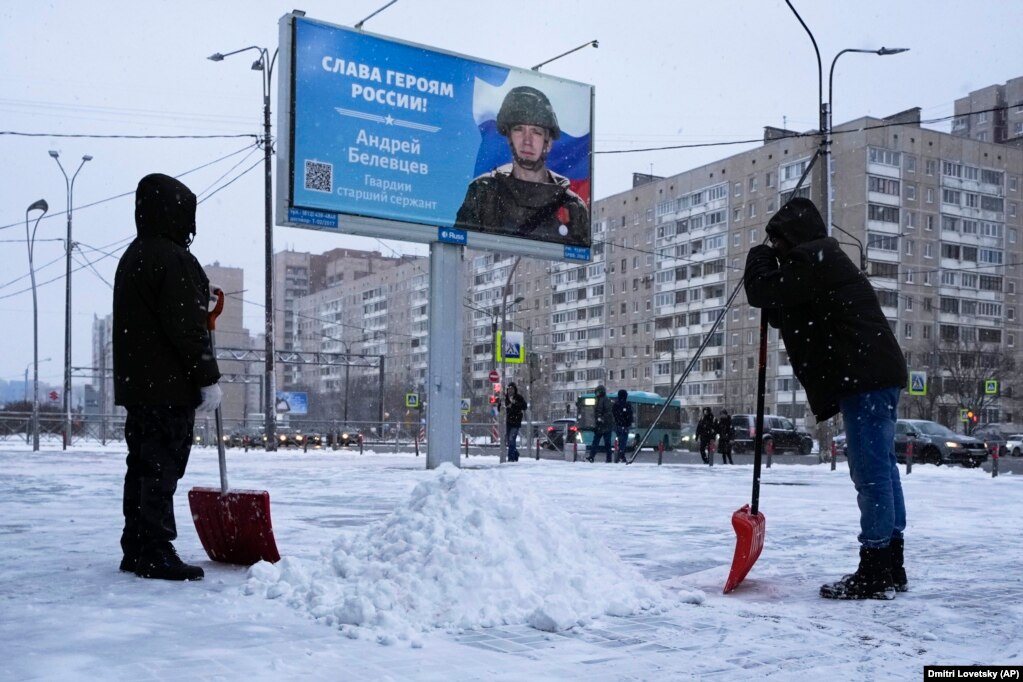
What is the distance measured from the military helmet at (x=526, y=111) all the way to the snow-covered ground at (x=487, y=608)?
13.8 metres

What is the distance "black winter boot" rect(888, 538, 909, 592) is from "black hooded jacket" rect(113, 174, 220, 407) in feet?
11.1

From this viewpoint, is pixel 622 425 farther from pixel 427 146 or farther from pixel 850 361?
pixel 850 361

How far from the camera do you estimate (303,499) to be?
1084 centimetres

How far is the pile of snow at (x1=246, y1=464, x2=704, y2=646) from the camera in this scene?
4137mm

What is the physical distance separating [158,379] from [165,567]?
0.88m

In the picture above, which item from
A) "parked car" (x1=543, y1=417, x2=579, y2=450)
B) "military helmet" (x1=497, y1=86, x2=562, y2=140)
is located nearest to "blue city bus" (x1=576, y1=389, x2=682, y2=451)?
"parked car" (x1=543, y1=417, x2=579, y2=450)

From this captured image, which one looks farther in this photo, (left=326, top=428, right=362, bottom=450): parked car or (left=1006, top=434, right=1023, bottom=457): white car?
(left=1006, top=434, right=1023, bottom=457): white car

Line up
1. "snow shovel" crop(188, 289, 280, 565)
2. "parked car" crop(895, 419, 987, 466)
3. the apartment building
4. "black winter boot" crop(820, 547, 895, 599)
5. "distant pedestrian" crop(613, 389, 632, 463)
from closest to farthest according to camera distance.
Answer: "black winter boot" crop(820, 547, 895, 599) < "snow shovel" crop(188, 289, 280, 565) < "distant pedestrian" crop(613, 389, 632, 463) < "parked car" crop(895, 419, 987, 466) < the apartment building

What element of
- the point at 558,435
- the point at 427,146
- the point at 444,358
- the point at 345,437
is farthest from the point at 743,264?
the point at 427,146

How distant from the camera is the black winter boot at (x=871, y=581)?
486 cm

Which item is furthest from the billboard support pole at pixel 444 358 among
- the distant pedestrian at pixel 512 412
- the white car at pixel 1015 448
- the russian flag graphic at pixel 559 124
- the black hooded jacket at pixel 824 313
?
the white car at pixel 1015 448

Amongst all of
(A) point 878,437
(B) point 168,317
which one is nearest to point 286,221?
(B) point 168,317

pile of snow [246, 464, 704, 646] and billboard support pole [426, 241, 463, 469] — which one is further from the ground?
billboard support pole [426, 241, 463, 469]

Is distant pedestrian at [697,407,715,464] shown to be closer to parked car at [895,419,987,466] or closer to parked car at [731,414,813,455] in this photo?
parked car at [895,419,987,466]
